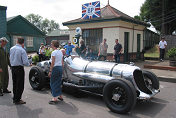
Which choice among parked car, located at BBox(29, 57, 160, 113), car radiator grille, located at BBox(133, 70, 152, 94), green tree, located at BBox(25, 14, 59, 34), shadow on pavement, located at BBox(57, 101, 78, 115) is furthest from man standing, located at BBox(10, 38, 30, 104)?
green tree, located at BBox(25, 14, 59, 34)

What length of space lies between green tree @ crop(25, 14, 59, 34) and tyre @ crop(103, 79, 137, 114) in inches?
3942

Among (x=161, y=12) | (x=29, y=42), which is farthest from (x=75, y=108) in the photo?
(x=161, y=12)

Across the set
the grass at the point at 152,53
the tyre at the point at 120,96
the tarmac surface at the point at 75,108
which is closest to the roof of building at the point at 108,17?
the grass at the point at 152,53

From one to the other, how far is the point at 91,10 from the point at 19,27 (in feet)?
58.6

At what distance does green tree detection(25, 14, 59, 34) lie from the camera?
97.5 metres

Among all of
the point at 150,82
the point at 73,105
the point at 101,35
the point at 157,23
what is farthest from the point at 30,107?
the point at 157,23

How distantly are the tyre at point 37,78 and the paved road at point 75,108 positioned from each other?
A: 0.38 metres

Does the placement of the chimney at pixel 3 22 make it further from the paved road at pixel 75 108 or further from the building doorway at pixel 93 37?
the paved road at pixel 75 108

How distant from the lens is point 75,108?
4.41m

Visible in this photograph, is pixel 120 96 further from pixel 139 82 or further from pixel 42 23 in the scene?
pixel 42 23

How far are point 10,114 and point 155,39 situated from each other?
25707 millimetres

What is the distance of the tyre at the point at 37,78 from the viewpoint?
5.77 m

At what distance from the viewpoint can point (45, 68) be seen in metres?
6.25

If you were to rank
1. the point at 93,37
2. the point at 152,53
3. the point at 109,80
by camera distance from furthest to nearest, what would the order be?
the point at 152,53, the point at 93,37, the point at 109,80
